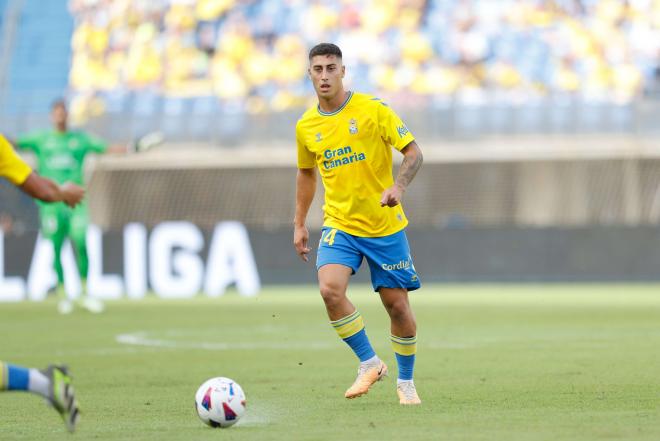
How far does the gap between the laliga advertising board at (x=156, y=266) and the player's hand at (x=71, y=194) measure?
51.3ft

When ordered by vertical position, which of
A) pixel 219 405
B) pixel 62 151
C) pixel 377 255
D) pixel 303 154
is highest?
pixel 303 154

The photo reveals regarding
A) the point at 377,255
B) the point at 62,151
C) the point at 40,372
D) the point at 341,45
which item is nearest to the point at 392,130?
the point at 377,255

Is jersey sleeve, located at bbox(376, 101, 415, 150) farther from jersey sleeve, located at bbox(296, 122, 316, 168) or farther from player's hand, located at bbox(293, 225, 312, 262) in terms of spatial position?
player's hand, located at bbox(293, 225, 312, 262)

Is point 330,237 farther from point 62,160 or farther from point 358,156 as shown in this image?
point 62,160

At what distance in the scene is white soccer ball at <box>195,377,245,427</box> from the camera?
6.25 meters

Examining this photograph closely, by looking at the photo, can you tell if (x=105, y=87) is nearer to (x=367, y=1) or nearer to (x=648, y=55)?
(x=367, y=1)

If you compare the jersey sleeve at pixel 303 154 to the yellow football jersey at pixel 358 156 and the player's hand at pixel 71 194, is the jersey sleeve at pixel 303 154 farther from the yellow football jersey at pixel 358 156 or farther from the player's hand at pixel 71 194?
the player's hand at pixel 71 194

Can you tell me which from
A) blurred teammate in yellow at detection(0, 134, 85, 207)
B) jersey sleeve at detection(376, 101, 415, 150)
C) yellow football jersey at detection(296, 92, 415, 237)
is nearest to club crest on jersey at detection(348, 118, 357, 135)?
yellow football jersey at detection(296, 92, 415, 237)

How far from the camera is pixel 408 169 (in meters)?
7.19

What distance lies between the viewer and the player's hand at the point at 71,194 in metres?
5.61

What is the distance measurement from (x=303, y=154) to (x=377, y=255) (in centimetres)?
76

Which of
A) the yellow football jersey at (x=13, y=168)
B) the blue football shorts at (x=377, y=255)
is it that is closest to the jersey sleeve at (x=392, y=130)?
the blue football shorts at (x=377, y=255)

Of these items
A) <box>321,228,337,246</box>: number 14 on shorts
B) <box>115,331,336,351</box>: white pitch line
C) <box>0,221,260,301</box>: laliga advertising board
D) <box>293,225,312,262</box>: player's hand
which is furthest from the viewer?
<box>0,221,260,301</box>: laliga advertising board

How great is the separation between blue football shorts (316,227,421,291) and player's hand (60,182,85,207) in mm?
1998
